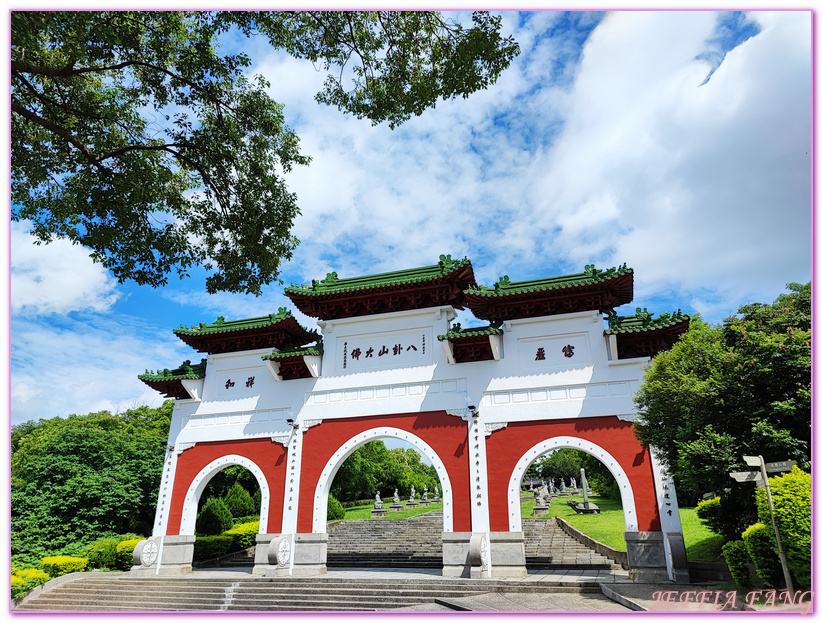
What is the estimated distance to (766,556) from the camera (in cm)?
675

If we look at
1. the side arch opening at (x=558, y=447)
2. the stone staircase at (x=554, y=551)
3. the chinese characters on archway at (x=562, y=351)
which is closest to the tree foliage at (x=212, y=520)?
the stone staircase at (x=554, y=551)

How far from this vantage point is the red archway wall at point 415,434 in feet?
39.2

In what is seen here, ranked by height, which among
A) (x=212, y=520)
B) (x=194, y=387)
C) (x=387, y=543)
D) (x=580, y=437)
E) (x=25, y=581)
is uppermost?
(x=194, y=387)

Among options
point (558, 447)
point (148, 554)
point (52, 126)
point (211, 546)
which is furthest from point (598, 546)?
point (52, 126)

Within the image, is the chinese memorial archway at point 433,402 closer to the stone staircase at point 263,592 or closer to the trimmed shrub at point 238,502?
the stone staircase at point 263,592

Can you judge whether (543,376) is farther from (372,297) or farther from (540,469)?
(540,469)

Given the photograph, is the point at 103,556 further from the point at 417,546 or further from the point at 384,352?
the point at 384,352

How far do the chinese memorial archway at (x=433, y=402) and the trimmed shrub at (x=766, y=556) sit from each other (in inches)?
140

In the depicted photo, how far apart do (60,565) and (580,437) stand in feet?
43.6

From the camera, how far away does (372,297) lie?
1373 centimetres

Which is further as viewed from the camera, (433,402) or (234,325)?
(234,325)

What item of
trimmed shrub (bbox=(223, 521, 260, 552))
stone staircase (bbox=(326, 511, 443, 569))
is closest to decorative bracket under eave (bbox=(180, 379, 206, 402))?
trimmed shrub (bbox=(223, 521, 260, 552))

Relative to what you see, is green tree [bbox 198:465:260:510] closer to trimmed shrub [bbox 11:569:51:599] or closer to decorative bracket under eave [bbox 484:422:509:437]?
trimmed shrub [bbox 11:569:51:599]

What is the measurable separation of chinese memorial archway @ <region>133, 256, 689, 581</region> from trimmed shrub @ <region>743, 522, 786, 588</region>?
3.56 meters
